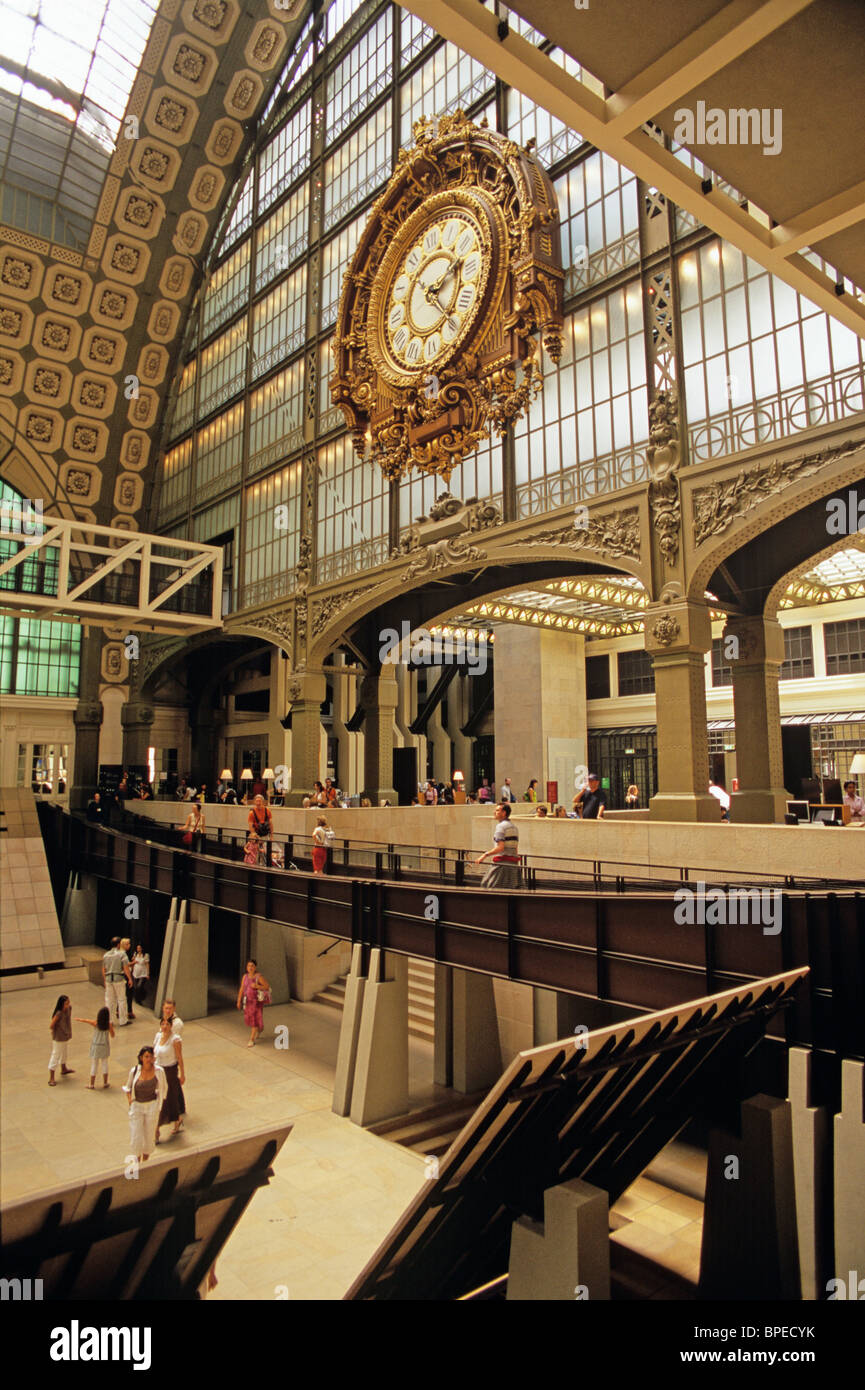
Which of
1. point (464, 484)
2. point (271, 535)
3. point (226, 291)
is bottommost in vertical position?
point (464, 484)

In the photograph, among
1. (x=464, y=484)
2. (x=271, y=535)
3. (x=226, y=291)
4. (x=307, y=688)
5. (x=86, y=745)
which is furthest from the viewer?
(x=86, y=745)

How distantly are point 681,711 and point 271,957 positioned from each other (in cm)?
1339

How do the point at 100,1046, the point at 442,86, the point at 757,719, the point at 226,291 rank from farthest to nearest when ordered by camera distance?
the point at 226,291 → the point at 442,86 → the point at 757,719 → the point at 100,1046

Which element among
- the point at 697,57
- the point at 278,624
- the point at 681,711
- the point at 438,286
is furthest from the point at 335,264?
the point at 697,57

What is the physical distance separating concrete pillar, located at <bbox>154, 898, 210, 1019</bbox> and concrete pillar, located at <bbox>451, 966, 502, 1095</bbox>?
7.95 meters

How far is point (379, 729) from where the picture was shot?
88.7 feet

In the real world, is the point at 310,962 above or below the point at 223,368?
below

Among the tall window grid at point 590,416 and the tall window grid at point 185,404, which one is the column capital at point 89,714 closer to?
the tall window grid at point 185,404

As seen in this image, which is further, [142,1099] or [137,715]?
[137,715]

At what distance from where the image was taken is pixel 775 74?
11.6 feet

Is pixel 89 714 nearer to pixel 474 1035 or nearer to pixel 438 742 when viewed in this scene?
pixel 438 742

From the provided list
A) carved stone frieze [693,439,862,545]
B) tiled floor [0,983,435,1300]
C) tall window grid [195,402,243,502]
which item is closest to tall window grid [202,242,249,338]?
tall window grid [195,402,243,502]

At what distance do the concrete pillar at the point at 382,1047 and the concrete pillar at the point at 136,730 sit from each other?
28678mm

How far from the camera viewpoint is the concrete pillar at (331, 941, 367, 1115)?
14484 millimetres
